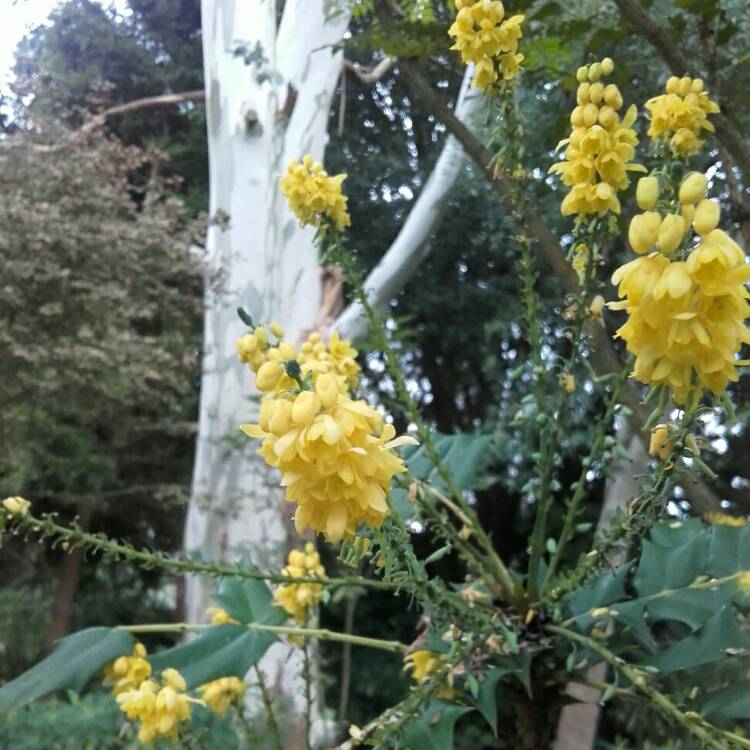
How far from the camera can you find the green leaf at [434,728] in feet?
1.29

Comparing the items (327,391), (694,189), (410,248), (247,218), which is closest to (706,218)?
(694,189)

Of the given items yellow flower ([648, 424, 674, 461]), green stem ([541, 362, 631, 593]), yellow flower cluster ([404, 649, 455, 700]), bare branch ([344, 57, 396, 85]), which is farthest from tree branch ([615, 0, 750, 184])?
A: bare branch ([344, 57, 396, 85])

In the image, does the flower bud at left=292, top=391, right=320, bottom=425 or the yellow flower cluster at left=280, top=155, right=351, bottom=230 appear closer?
the flower bud at left=292, top=391, right=320, bottom=425

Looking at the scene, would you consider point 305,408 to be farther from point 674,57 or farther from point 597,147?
point 674,57

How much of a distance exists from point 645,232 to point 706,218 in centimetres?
2

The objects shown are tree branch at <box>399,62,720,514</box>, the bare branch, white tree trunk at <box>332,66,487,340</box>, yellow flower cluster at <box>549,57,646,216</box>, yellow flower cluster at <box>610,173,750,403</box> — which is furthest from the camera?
the bare branch

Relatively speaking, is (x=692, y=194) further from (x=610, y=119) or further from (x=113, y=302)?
(x=113, y=302)

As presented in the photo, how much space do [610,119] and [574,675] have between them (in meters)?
Result: 0.31

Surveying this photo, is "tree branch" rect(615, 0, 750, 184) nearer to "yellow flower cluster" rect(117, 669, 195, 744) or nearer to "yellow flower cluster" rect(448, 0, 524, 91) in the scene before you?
"yellow flower cluster" rect(448, 0, 524, 91)

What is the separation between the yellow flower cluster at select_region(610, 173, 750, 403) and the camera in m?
0.24

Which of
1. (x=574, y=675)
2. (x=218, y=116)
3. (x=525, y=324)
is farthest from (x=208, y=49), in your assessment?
(x=574, y=675)

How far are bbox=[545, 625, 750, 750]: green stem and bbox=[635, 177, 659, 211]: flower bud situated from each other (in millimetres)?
222

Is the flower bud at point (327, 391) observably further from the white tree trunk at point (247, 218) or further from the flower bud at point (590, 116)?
the white tree trunk at point (247, 218)

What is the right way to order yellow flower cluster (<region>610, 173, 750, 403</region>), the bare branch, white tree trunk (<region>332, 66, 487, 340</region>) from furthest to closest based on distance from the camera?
the bare branch, white tree trunk (<region>332, 66, 487, 340</region>), yellow flower cluster (<region>610, 173, 750, 403</region>)
